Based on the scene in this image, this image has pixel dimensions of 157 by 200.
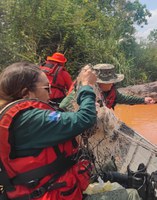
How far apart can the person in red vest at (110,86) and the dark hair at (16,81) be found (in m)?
1.56

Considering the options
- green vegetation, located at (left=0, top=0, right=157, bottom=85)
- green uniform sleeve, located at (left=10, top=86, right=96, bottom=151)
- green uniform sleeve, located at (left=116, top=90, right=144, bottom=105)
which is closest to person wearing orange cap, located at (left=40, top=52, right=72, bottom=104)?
green uniform sleeve, located at (left=116, top=90, right=144, bottom=105)

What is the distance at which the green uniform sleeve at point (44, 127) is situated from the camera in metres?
1.66

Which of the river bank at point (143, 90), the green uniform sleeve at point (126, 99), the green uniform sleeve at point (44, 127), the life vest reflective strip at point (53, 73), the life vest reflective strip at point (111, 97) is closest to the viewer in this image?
the green uniform sleeve at point (44, 127)

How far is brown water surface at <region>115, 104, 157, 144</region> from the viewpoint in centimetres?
745

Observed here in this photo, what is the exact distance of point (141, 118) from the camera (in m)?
8.89

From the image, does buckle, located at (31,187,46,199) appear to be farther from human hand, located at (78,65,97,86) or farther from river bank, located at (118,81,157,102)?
river bank, located at (118,81,157,102)

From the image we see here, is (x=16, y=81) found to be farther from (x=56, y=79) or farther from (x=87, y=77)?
(x=56, y=79)

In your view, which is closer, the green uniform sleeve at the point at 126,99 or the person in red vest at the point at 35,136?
the person in red vest at the point at 35,136

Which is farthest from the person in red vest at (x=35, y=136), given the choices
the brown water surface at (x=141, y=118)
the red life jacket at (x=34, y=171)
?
the brown water surface at (x=141, y=118)

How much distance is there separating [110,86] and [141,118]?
537 cm

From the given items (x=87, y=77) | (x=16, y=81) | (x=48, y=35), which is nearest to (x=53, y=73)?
(x=87, y=77)

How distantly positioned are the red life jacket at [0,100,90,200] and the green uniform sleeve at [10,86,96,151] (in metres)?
0.04

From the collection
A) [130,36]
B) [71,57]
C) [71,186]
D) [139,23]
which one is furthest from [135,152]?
[139,23]

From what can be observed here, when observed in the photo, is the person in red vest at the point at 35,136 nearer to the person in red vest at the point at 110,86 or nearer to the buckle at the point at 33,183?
the buckle at the point at 33,183
